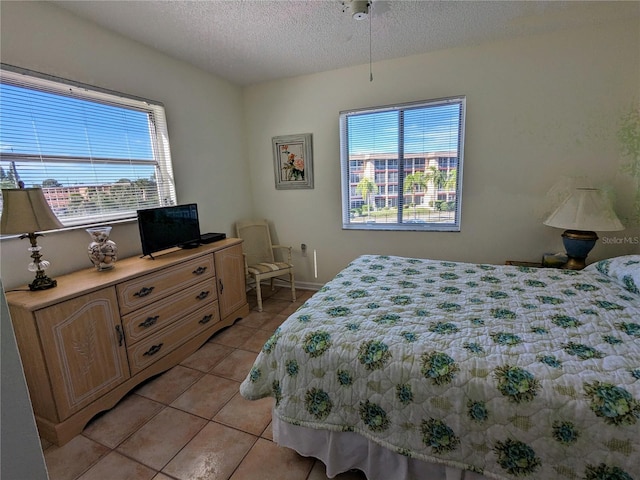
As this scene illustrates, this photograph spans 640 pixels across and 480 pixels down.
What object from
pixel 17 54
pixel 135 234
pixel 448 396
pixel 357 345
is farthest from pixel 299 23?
pixel 448 396

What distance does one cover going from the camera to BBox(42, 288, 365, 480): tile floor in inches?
59.6

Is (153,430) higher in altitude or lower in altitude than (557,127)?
lower

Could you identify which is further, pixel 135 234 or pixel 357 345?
pixel 135 234

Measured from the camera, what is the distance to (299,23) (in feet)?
7.57

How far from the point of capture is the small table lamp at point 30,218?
1635 millimetres

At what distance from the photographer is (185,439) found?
5.61 ft

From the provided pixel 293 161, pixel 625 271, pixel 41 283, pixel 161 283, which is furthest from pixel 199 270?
pixel 625 271

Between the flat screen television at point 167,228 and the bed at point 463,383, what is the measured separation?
4.88 ft

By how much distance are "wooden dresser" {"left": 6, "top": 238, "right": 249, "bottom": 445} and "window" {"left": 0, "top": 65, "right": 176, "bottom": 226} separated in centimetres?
53

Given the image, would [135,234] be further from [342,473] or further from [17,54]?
[342,473]

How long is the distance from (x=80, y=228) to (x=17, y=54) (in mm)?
1100

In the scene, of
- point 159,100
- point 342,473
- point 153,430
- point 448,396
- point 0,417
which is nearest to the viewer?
point 0,417

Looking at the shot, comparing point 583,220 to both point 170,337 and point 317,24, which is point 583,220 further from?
point 170,337

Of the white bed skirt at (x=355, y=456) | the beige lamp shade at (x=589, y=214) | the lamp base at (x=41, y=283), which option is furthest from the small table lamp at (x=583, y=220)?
the lamp base at (x=41, y=283)
